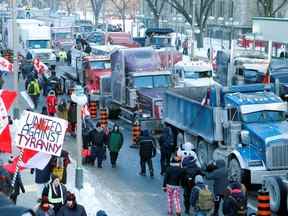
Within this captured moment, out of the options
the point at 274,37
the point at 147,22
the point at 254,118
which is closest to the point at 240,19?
the point at 147,22

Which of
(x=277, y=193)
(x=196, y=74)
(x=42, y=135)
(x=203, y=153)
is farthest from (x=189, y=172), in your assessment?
(x=196, y=74)

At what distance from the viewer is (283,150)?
1833cm

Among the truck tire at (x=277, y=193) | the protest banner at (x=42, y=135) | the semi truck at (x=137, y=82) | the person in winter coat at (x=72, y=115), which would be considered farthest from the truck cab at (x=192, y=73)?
the protest banner at (x=42, y=135)

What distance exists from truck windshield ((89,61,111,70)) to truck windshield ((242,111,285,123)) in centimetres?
1567

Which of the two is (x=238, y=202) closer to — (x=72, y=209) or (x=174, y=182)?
(x=174, y=182)

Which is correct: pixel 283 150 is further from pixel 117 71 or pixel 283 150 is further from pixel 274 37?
pixel 274 37

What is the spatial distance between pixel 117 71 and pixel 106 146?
8.20 metres

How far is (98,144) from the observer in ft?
72.2

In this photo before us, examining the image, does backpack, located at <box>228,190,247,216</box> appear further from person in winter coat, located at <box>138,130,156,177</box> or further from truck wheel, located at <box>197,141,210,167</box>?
truck wheel, located at <box>197,141,210,167</box>

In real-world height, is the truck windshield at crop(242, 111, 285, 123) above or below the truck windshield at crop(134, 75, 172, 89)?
above

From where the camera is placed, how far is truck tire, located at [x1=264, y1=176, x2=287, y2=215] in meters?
17.0

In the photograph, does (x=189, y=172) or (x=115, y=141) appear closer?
(x=189, y=172)

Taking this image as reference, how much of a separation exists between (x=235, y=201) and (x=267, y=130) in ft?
14.3

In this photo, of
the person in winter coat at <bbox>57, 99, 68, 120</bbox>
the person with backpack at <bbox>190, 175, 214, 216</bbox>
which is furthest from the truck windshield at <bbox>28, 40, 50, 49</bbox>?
the person with backpack at <bbox>190, 175, 214, 216</bbox>
